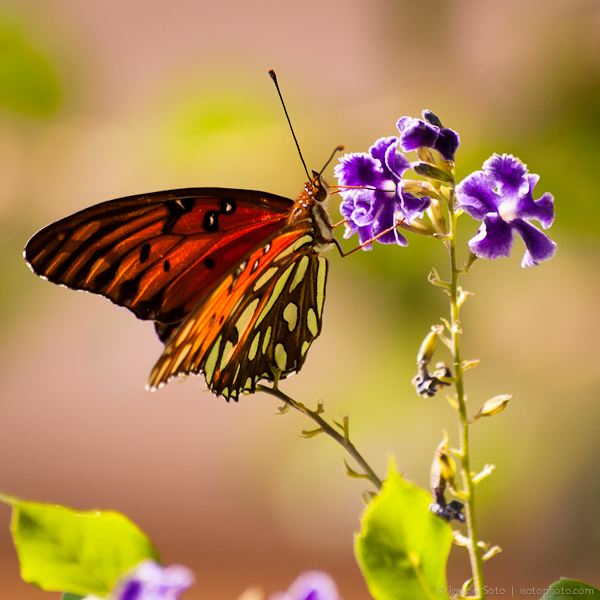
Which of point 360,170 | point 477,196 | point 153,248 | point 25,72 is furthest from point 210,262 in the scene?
point 25,72

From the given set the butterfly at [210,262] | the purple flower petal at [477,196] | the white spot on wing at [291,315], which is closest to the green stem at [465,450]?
the purple flower petal at [477,196]

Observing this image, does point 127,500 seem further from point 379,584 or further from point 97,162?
point 379,584

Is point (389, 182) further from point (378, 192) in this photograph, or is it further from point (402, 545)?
point (402, 545)

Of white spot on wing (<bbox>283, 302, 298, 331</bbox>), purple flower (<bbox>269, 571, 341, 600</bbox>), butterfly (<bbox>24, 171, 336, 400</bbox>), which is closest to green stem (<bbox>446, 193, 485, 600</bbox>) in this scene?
purple flower (<bbox>269, 571, 341, 600</bbox>)

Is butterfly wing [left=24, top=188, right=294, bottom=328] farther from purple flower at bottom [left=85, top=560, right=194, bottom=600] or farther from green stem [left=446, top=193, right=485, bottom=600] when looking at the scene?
purple flower at bottom [left=85, top=560, right=194, bottom=600]

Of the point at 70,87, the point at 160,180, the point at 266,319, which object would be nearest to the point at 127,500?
the point at 160,180
